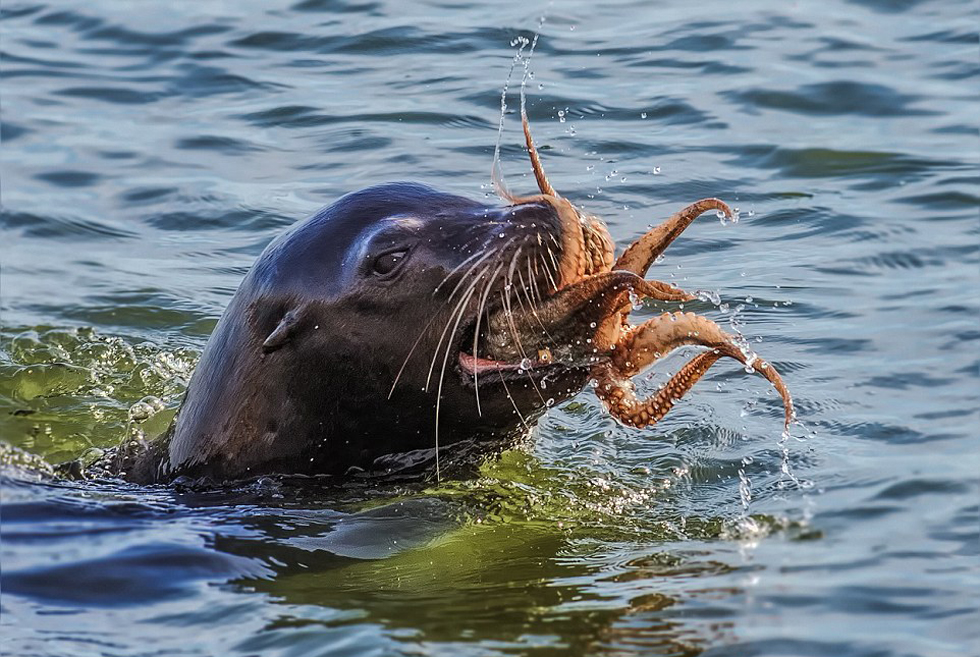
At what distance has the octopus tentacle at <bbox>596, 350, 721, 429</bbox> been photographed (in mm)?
5168

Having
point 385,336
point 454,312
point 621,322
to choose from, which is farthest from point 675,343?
point 385,336

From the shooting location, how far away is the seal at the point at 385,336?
513cm

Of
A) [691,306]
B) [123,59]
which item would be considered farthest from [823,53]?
[123,59]

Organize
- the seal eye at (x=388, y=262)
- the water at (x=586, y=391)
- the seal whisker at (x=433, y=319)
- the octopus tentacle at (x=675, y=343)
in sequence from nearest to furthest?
the water at (x=586, y=391)
the octopus tentacle at (x=675, y=343)
the seal whisker at (x=433, y=319)
the seal eye at (x=388, y=262)

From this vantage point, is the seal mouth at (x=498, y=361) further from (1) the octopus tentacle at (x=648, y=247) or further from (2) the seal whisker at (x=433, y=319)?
(1) the octopus tentacle at (x=648, y=247)

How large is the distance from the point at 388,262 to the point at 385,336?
0.81 feet

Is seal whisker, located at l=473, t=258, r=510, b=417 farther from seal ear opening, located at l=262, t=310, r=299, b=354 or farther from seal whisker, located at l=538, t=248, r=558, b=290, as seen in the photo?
seal ear opening, located at l=262, t=310, r=299, b=354

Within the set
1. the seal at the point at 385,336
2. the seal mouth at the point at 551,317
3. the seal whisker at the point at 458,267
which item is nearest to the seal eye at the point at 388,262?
the seal at the point at 385,336

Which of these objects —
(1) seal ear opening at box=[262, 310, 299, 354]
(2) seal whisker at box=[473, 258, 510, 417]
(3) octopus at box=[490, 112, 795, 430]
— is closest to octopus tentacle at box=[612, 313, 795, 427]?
(3) octopus at box=[490, 112, 795, 430]

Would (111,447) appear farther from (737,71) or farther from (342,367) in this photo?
(737,71)

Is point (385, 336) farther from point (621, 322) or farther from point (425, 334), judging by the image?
point (621, 322)

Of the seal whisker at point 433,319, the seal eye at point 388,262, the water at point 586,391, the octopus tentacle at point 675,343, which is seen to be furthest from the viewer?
the seal eye at point 388,262

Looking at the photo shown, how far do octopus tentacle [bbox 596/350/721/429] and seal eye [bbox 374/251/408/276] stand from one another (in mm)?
759

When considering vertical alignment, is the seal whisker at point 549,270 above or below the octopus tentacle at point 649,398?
above
